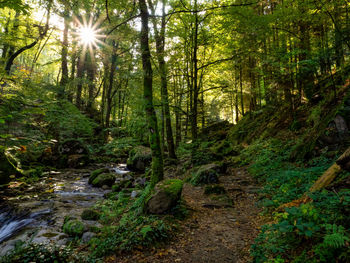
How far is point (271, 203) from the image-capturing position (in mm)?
4902

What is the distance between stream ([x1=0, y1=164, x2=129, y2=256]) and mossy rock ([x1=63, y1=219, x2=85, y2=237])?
161 millimetres

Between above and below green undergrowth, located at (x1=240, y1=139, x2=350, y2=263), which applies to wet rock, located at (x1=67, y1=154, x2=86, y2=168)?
above

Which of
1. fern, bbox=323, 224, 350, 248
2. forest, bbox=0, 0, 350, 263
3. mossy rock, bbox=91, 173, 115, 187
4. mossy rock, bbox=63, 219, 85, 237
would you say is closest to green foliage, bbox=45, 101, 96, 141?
forest, bbox=0, 0, 350, 263

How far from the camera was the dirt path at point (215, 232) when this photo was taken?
12.8ft

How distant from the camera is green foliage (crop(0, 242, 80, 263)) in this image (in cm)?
367

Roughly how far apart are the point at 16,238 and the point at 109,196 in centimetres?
378

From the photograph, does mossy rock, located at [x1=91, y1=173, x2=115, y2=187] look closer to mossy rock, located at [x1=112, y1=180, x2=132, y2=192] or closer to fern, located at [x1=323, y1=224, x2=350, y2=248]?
mossy rock, located at [x1=112, y1=180, x2=132, y2=192]

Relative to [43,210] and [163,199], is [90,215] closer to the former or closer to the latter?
[43,210]

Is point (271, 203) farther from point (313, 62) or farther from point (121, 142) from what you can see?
point (121, 142)

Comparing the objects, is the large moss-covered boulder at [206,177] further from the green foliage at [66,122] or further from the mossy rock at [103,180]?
the green foliage at [66,122]

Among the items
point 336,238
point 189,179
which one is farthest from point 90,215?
point 336,238

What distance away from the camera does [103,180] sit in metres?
11.3

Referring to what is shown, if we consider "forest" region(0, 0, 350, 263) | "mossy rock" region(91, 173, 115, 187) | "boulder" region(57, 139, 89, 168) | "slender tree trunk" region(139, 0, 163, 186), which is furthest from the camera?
"boulder" region(57, 139, 89, 168)

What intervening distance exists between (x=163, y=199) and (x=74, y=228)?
2881 millimetres
